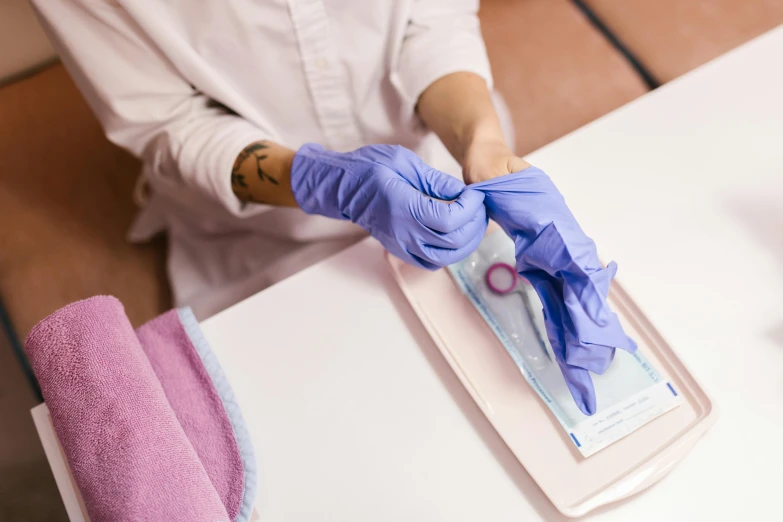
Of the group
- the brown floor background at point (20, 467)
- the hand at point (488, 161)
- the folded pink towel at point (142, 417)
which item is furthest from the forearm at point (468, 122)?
the brown floor background at point (20, 467)

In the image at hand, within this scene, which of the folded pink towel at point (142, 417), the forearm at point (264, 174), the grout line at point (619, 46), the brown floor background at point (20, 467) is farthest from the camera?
the grout line at point (619, 46)

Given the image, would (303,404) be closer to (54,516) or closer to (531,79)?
(54,516)

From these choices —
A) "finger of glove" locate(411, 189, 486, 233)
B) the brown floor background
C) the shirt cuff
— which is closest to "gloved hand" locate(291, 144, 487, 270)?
"finger of glove" locate(411, 189, 486, 233)

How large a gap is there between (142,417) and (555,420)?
35cm

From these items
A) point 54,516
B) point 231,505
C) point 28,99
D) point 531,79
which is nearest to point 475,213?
point 231,505

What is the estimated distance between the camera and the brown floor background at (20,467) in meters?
0.83

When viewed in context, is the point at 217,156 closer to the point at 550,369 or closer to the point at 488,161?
the point at 488,161

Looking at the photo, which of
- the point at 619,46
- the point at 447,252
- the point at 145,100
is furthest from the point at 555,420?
the point at 619,46

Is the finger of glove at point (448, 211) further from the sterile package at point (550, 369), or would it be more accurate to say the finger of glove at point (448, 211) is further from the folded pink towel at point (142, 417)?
the folded pink towel at point (142, 417)

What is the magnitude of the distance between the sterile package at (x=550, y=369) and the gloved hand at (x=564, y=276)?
2 cm

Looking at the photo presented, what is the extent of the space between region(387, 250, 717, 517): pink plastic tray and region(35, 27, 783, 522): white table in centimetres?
2

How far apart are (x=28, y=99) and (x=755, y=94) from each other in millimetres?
1153

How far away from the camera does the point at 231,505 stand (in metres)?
0.48

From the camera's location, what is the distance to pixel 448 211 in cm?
51
